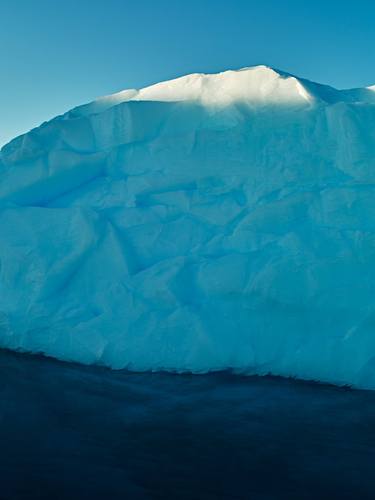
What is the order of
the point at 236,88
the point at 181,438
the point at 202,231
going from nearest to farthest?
the point at 181,438
the point at 202,231
the point at 236,88

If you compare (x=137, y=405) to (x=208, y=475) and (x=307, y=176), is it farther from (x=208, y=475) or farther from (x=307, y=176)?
(x=307, y=176)

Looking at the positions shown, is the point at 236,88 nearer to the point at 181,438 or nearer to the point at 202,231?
the point at 202,231

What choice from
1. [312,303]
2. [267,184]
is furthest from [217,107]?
Result: [312,303]

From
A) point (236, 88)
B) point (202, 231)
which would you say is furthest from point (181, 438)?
point (236, 88)

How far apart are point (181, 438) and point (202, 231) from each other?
3881 millimetres

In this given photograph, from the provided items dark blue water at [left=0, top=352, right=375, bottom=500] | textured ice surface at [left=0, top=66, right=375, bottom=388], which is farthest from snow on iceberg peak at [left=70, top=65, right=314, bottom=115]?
dark blue water at [left=0, top=352, right=375, bottom=500]

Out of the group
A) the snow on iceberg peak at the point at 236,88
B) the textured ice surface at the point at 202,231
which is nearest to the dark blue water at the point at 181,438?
the textured ice surface at the point at 202,231

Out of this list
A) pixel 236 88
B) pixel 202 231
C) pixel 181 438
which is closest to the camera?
pixel 181 438

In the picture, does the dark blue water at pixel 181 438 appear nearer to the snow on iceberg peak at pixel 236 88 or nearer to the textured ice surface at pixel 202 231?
the textured ice surface at pixel 202 231

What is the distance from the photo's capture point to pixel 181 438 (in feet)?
15.0

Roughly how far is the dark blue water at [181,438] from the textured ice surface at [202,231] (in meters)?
0.61

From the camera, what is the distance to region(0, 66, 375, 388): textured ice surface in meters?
6.68

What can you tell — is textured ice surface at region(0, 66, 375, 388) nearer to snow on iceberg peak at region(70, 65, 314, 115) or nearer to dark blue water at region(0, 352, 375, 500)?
snow on iceberg peak at region(70, 65, 314, 115)

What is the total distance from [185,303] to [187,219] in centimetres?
155
